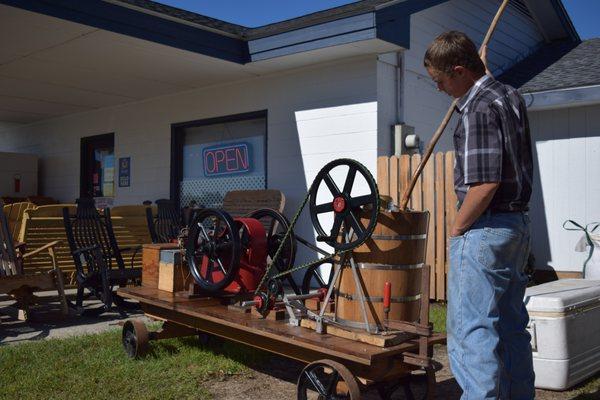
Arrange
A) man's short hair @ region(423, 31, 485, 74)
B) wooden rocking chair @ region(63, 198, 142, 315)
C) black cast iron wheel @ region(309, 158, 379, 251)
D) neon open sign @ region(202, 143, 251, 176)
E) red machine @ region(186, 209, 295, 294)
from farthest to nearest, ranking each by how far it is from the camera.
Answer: neon open sign @ region(202, 143, 251, 176) < wooden rocking chair @ region(63, 198, 142, 315) < red machine @ region(186, 209, 295, 294) < black cast iron wheel @ region(309, 158, 379, 251) < man's short hair @ region(423, 31, 485, 74)

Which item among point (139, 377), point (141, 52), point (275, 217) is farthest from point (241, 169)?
point (139, 377)

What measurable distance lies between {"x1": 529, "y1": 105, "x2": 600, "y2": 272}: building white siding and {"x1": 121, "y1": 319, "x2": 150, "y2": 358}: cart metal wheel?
6.16 metres

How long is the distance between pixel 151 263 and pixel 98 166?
7505 millimetres

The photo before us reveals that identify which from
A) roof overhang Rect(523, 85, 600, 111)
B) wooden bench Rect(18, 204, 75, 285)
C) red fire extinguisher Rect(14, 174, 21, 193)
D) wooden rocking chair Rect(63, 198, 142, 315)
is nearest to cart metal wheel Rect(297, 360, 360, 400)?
wooden rocking chair Rect(63, 198, 142, 315)

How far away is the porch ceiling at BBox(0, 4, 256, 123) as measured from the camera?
23.1ft

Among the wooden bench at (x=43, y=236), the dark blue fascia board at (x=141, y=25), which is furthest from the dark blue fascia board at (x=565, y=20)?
the wooden bench at (x=43, y=236)

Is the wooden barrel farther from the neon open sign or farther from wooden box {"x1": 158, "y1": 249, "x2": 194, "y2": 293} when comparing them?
the neon open sign

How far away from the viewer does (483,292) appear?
8.93ft

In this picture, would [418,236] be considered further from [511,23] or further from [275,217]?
[511,23]

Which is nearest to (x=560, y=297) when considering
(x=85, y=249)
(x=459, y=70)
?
(x=459, y=70)

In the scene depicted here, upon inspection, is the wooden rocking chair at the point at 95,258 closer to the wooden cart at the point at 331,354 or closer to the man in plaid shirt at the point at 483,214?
the wooden cart at the point at 331,354

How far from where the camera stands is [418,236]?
12.0 feet

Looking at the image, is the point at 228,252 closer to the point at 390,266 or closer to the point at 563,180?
the point at 390,266

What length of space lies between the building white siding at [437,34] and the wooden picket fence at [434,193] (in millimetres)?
1147
